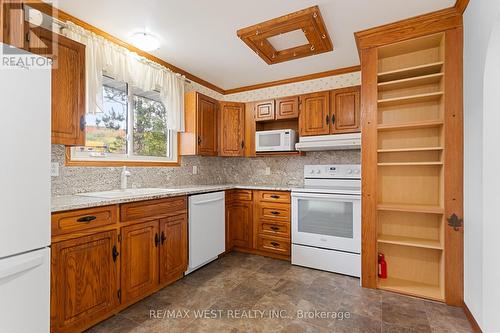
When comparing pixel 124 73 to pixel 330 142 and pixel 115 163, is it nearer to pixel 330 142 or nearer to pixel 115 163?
pixel 115 163

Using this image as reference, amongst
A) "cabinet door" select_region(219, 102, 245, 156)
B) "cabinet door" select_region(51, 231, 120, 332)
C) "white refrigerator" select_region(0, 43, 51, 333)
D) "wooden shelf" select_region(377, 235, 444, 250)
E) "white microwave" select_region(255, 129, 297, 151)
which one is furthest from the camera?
"cabinet door" select_region(219, 102, 245, 156)

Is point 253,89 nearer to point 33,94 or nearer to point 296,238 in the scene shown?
point 296,238

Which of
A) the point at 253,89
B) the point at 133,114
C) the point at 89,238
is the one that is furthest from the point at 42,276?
the point at 253,89

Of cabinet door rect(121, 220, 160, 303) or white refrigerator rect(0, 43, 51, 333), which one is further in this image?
cabinet door rect(121, 220, 160, 303)

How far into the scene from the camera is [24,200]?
1225mm

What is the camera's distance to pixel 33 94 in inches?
50.1

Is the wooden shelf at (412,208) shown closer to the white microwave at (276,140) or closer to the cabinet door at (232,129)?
the white microwave at (276,140)

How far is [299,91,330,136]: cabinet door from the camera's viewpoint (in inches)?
128

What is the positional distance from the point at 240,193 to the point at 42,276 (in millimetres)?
2390

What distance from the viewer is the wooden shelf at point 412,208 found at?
2187 millimetres

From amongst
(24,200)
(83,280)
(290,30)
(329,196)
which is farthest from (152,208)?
(290,30)

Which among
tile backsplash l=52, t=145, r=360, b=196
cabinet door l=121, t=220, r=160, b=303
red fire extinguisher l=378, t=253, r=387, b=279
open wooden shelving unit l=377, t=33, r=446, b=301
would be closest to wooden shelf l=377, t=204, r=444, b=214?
open wooden shelving unit l=377, t=33, r=446, b=301

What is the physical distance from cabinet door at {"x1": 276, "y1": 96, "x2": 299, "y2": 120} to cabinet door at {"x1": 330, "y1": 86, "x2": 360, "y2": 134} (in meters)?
0.50

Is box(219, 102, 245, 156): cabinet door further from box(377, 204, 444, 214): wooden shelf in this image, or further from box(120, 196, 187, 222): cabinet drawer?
box(377, 204, 444, 214): wooden shelf
